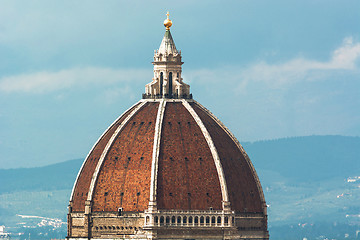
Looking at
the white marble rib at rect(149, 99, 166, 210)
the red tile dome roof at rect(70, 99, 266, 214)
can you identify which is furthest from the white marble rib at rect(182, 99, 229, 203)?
the white marble rib at rect(149, 99, 166, 210)

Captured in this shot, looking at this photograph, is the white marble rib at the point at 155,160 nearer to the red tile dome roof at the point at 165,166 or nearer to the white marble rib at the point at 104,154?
the red tile dome roof at the point at 165,166

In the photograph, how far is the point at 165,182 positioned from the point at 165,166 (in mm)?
1472

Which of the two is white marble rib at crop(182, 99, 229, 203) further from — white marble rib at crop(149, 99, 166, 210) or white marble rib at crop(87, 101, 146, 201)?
white marble rib at crop(87, 101, 146, 201)

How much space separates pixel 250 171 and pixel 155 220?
42.0 ft

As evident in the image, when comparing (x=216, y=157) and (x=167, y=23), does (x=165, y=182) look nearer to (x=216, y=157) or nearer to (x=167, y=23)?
(x=216, y=157)

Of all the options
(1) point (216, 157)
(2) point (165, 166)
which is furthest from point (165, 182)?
(1) point (216, 157)

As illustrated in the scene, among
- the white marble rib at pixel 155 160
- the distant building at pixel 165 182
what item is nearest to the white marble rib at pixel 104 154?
the distant building at pixel 165 182

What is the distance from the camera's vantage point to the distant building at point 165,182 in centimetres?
12706

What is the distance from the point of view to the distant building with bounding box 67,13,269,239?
127062 millimetres

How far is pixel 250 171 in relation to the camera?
13450cm

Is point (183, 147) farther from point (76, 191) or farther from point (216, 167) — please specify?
point (76, 191)

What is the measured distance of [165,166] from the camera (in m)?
128

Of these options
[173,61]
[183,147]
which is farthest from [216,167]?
[173,61]

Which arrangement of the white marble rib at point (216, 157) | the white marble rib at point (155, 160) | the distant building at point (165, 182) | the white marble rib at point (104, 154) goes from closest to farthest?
the white marble rib at point (155, 160) < the distant building at point (165, 182) < the white marble rib at point (216, 157) < the white marble rib at point (104, 154)
